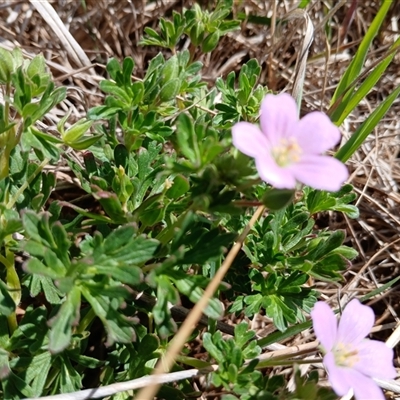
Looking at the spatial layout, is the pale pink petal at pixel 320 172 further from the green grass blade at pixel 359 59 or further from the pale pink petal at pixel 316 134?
the green grass blade at pixel 359 59

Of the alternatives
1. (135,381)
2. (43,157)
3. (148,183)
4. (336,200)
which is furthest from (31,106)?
(336,200)

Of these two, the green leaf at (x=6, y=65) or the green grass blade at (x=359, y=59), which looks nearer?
the green leaf at (x=6, y=65)

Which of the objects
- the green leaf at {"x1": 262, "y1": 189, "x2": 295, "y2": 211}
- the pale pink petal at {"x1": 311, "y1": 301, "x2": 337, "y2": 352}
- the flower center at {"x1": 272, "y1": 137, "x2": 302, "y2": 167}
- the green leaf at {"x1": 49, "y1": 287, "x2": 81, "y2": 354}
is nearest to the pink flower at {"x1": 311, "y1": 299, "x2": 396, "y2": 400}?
the pale pink petal at {"x1": 311, "y1": 301, "x2": 337, "y2": 352}

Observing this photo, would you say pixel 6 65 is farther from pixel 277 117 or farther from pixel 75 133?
pixel 277 117

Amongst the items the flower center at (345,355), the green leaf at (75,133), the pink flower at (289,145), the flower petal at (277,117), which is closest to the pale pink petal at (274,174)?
the pink flower at (289,145)

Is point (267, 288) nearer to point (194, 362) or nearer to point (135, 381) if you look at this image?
point (194, 362)

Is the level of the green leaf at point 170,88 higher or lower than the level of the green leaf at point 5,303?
higher

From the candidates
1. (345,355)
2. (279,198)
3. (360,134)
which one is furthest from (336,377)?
(360,134)
